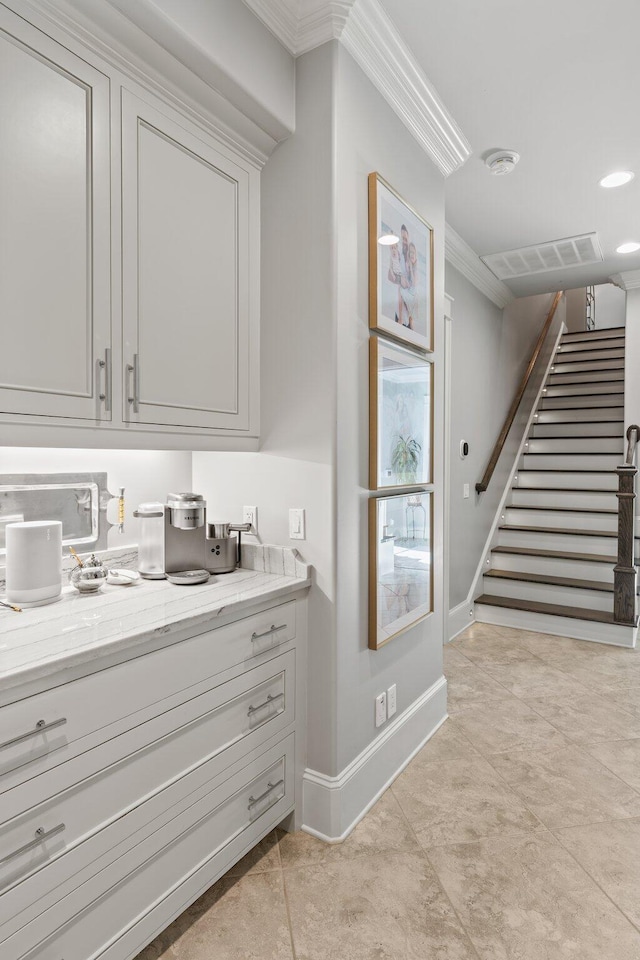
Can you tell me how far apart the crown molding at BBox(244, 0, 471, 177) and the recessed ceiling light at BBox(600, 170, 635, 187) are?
109 cm

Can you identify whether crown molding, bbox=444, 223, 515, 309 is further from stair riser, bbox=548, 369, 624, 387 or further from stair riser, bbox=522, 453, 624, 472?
stair riser, bbox=548, 369, 624, 387

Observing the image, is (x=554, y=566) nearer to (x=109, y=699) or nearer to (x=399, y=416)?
(x=399, y=416)

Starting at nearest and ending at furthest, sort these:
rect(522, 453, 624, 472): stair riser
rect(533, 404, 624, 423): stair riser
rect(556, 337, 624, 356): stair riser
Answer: rect(522, 453, 624, 472): stair riser
rect(533, 404, 624, 423): stair riser
rect(556, 337, 624, 356): stair riser

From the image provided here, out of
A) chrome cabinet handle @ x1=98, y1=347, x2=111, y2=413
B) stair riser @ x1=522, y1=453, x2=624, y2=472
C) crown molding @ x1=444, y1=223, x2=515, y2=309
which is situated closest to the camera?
chrome cabinet handle @ x1=98, y1=347, x2=111, y2=413

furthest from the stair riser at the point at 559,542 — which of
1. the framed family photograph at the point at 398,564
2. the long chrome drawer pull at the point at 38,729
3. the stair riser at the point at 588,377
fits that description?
the long chrome drawer pull at the point at 38,729

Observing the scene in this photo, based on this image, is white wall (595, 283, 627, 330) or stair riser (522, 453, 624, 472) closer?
stair riser (522, 453, 624, 472)

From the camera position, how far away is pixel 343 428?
1842mm

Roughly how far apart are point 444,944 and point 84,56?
2.48 metres

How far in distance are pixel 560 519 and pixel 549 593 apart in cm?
88

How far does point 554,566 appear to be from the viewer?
4445 millimetres

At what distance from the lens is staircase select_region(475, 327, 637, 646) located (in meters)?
4.07

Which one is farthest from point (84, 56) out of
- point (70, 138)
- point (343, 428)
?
point (343, 428)

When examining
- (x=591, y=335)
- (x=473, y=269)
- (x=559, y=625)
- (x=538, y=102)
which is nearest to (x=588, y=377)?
(x=591, y=335)

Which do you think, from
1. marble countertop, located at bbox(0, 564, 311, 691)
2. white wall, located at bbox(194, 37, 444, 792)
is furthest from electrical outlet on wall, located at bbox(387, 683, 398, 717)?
marble countertop, located at bbox(0, 564, 311, 691)
